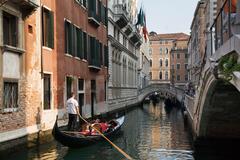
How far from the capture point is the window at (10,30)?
8.64 metres

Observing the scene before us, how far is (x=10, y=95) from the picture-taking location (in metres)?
8.69

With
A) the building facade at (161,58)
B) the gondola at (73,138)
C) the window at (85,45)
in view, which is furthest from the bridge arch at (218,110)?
the building facade at (161,58)

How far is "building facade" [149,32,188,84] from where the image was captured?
63.6m

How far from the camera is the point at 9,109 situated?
27.8 ft

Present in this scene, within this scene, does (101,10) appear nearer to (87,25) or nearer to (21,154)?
(87,25)

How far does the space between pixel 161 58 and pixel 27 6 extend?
55.5m

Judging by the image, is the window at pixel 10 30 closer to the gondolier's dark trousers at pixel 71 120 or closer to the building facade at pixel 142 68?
the gondolier's dark trousers at pixel 71 120

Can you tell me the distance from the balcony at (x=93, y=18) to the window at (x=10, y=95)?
274 inches

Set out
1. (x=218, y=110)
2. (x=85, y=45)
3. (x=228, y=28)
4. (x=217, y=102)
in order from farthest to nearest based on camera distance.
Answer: (x=85, y=45)
(x=218, y=110)
(x=217, y=102)
(x=228, y=28)

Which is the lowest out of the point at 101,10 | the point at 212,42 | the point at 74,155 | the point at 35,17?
the point at 74,155

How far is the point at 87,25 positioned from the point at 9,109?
→ 736 centimetres

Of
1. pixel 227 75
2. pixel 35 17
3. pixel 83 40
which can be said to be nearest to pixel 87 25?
pixel 83 40

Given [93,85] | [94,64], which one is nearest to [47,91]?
[94,64]

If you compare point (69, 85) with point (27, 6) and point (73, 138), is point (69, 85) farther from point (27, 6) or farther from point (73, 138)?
point (73, 138)
